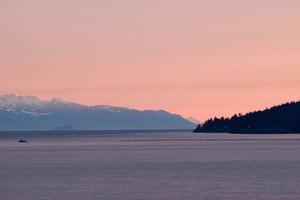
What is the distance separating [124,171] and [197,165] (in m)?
13.7

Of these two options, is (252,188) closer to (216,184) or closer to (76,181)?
(216,184)

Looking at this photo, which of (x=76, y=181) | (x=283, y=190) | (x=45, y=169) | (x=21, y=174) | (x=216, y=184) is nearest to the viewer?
(x=283, y=190)

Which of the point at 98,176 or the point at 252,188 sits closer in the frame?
the point at 252,188

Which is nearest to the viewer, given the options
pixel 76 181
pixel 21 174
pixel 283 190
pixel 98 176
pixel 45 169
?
pixel 283 190

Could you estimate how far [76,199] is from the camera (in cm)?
6700

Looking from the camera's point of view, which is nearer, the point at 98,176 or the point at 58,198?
the point at 58,198

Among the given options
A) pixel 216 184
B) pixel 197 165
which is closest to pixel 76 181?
pixel 216 184

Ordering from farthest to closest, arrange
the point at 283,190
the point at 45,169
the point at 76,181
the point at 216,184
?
the point at 45,169, the point at 76,181, the point at 216,184, the point at 283,190

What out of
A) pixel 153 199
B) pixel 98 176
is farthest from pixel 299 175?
pixel 153 199

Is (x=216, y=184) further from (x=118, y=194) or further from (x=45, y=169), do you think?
(x=45, y=169)

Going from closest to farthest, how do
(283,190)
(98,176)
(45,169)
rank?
(283,190), (98,176), (45,169)

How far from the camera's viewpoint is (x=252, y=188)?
74.1 meters

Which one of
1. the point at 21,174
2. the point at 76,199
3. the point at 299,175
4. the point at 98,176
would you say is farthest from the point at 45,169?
the point at 76,199

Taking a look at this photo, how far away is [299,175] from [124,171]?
20814 millimetres
